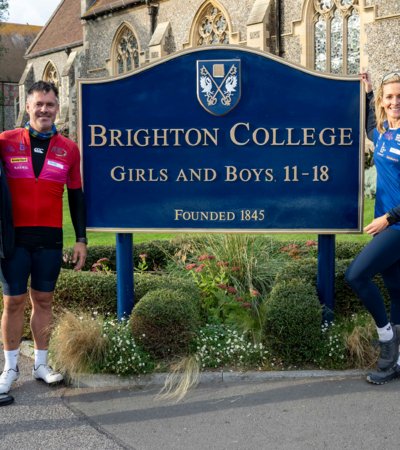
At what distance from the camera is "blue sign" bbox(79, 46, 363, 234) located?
4188mm

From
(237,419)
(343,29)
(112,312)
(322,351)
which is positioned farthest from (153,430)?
(343,29)

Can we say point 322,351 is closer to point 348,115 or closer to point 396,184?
point 396,184

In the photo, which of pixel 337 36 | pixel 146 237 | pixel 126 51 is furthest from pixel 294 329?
pixel 126 51

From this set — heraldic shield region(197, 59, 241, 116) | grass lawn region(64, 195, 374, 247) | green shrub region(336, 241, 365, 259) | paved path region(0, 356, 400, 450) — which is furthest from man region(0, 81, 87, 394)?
grass lawn region(64, 195, 374, 247)

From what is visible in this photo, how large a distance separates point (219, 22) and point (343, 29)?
204 inches

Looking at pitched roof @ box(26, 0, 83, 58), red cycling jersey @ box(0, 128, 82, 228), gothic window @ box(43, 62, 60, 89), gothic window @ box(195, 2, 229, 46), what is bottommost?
red cycling jersey @ box(0, 128, 82, 228)

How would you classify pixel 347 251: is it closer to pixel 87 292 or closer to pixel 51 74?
pixel 87 292

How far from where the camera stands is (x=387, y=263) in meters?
3.62

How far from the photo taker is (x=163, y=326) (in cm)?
390

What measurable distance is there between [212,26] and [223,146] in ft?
56.1

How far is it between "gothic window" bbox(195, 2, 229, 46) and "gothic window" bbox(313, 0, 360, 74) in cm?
393

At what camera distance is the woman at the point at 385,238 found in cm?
358

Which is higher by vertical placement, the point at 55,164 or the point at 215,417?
the point at 55,164

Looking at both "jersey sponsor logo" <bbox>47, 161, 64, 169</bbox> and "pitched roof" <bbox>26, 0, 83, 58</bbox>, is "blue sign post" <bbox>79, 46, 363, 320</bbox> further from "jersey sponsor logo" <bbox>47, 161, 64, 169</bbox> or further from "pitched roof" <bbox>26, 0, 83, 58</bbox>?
"pitched roof" <bbox>26, 0, 83, 58</bbox>
